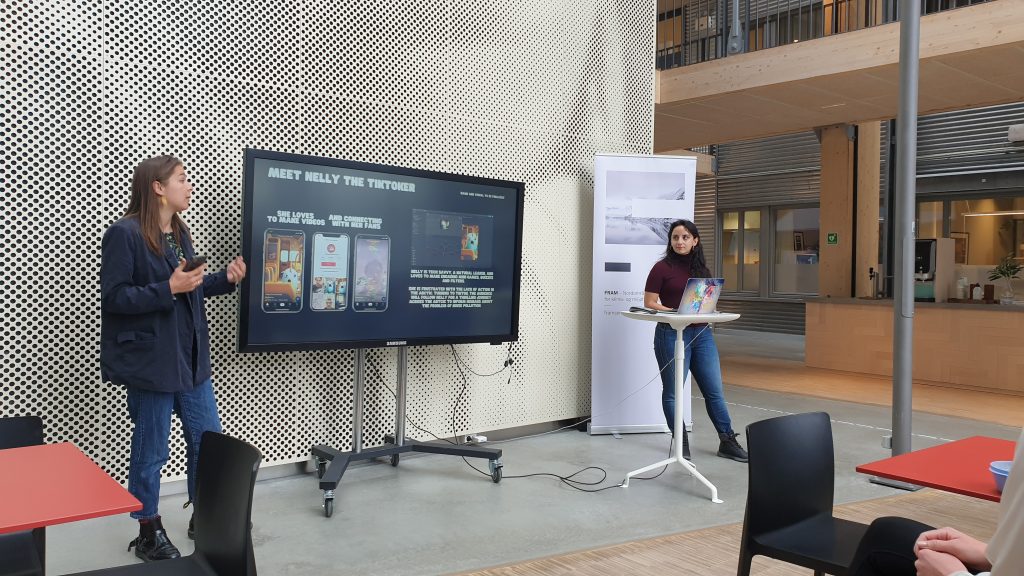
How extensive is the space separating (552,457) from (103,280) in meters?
3.10

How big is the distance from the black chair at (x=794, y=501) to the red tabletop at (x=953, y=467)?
289 mm

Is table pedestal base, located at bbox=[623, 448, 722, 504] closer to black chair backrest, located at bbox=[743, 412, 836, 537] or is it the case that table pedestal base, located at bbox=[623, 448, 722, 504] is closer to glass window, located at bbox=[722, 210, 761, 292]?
black chair backrest, located at bbox=[743, 412, 836, 537]

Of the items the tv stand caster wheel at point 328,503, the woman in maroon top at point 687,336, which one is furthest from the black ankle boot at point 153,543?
the woman in maroon top at point 687,336

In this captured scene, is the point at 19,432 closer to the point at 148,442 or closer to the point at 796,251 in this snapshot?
the point at 148,442

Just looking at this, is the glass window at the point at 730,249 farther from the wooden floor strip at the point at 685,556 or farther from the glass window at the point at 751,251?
the wooden floor strip at the point at 685,556

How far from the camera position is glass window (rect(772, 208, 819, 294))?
14711 millimetres

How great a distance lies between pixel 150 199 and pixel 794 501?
2.73 meters

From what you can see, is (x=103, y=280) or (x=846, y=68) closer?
(x=103, y=280)

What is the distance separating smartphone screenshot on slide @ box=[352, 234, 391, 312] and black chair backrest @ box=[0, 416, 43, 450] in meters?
2.06

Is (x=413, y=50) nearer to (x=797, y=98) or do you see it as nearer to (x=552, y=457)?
(x=552, y=457)

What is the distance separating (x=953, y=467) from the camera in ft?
6.93

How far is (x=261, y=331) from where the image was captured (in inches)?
162

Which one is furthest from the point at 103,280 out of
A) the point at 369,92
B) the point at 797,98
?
the point at 797,98

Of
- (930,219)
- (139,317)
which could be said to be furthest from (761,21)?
(139,317)
